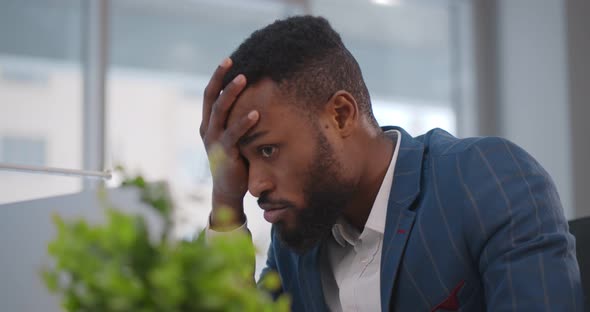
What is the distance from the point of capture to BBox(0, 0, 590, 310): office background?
2.96 metres

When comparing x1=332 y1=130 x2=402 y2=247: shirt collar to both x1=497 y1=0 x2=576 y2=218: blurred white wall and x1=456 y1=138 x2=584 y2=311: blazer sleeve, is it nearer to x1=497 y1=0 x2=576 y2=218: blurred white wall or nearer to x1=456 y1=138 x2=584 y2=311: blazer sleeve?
x1=456 y1=138 x2=584 y2=311: blazer sleeve

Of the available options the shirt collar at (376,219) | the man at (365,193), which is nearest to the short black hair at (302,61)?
the man at (365,193)

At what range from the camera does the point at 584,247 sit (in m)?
1.23

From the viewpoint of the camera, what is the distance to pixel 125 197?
29.8 inches

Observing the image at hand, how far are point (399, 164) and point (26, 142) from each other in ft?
7.15

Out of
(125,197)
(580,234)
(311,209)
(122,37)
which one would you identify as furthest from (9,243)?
(122,37)

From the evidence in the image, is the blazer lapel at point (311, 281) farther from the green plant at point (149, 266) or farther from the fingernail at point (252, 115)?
the green plant at point (149, 266)

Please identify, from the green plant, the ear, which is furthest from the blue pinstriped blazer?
the green plant

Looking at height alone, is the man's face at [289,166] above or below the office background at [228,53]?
below

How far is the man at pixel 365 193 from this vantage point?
948mm

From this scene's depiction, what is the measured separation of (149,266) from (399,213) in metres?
0.77

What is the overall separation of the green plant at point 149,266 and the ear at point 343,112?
0.77m

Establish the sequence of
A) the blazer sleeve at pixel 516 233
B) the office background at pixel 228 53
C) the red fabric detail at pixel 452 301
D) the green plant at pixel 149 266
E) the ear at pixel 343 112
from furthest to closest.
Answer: the office background at pixel 228 53
the ear at pixel 343 112
the red fabric detail at pixel 452 301
the blazer sleeve at pixel 516 233
the green plant at pixel 149 266

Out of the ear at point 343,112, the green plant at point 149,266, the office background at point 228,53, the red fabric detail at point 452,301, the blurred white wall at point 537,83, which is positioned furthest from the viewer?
the blurred white wall at point 537,83
